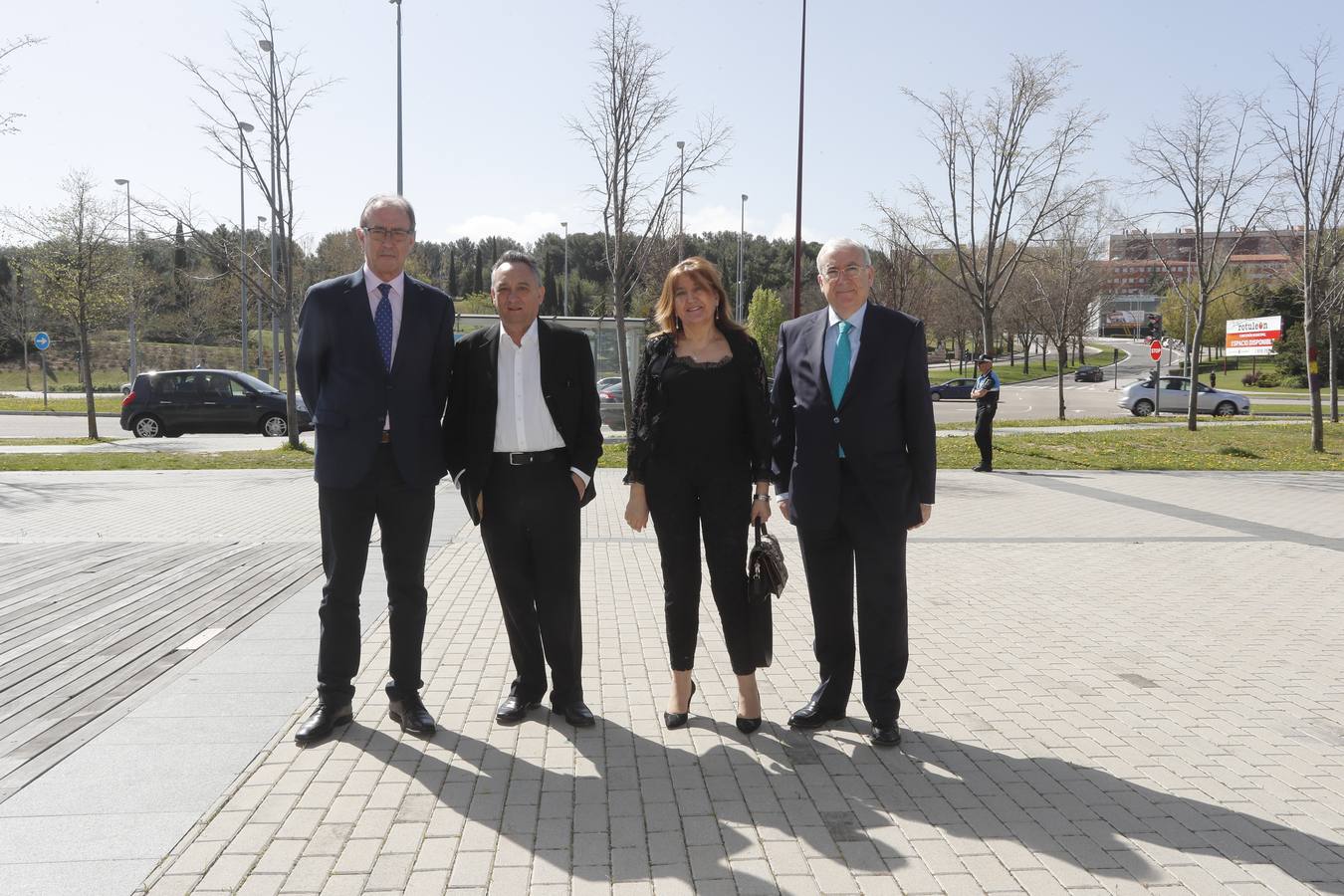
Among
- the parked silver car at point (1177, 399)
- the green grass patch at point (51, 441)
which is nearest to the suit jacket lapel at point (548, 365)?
the green grass patch at point (51, 441)

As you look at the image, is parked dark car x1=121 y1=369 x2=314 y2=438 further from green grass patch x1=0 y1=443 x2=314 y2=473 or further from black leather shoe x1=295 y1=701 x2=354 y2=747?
black leather shoe x1=295 y1=701 x2=354 y2=747

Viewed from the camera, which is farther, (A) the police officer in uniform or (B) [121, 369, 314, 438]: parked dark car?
(B) [121, 369, 314, 438]: parked dark car

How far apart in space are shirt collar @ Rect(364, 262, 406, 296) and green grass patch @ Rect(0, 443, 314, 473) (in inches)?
456

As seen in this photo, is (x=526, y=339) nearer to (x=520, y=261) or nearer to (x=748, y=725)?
(x=520, y=261)

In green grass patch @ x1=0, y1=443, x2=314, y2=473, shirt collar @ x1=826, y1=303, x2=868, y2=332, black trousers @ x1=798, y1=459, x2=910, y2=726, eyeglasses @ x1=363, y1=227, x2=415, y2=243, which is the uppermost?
eyeglasses @ x1=363, y1=227, x2=415, y2=243

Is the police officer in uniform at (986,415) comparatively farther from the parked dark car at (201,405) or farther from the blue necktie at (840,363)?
the parked dark car at (201,405)

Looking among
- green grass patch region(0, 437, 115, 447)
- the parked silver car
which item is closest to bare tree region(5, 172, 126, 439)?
green grass patch region(0, 437, 115, 447)

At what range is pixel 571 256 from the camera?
306 ft

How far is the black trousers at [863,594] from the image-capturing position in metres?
3.83

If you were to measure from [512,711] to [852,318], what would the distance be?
6.89ft

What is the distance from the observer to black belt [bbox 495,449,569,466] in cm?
391

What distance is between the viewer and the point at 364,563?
3.94 meters

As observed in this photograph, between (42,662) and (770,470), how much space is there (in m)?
3.66

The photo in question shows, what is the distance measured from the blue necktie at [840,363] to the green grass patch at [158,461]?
40.5 ft
